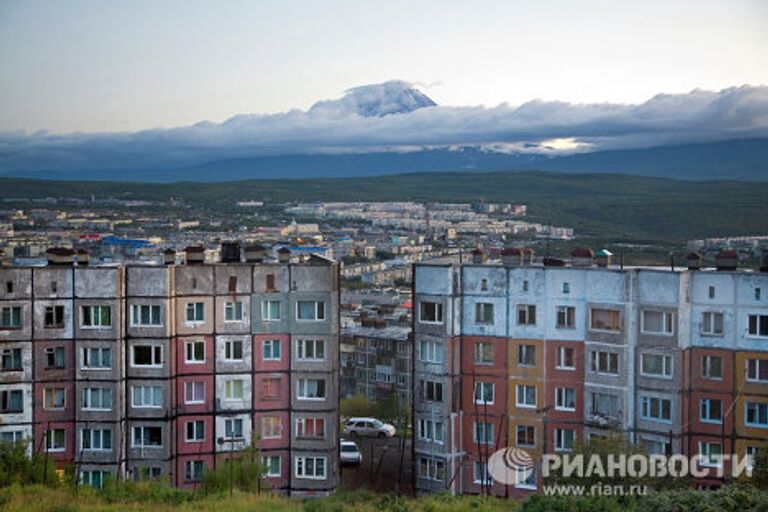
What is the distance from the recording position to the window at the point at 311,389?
145ft

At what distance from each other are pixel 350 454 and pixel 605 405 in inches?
538

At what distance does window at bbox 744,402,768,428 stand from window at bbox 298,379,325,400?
53.7ft

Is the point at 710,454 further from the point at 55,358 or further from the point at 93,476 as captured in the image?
the point at 55,358

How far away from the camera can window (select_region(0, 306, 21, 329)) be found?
1662 inches

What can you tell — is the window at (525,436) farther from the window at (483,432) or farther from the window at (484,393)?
the window at (484,393)

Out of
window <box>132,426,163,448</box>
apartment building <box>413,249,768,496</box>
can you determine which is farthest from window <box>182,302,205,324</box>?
apartment building <box>413,249,768,496</box>

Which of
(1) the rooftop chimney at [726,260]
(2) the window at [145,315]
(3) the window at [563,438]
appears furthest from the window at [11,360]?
(1) the rooftop chimney at [726,260]

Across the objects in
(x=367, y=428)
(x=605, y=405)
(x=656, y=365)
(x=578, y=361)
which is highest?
(x=656, y=365)

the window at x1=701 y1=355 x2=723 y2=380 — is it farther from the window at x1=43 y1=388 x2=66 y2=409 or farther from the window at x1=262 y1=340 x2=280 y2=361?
the window at x1=43 y1=388 x2=66 y2=409

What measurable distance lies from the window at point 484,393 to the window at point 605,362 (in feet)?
13.9

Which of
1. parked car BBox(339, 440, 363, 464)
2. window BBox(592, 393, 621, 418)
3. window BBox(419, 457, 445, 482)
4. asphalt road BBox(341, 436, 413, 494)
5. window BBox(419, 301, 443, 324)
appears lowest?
asphalt road BBox(341, 436, 413, 494)

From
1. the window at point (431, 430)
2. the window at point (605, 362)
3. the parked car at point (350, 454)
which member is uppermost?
the window at point (605, 362)

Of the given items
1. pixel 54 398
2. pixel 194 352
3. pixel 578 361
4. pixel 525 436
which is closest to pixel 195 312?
pixel 194 352

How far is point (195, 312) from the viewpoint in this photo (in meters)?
43.7
